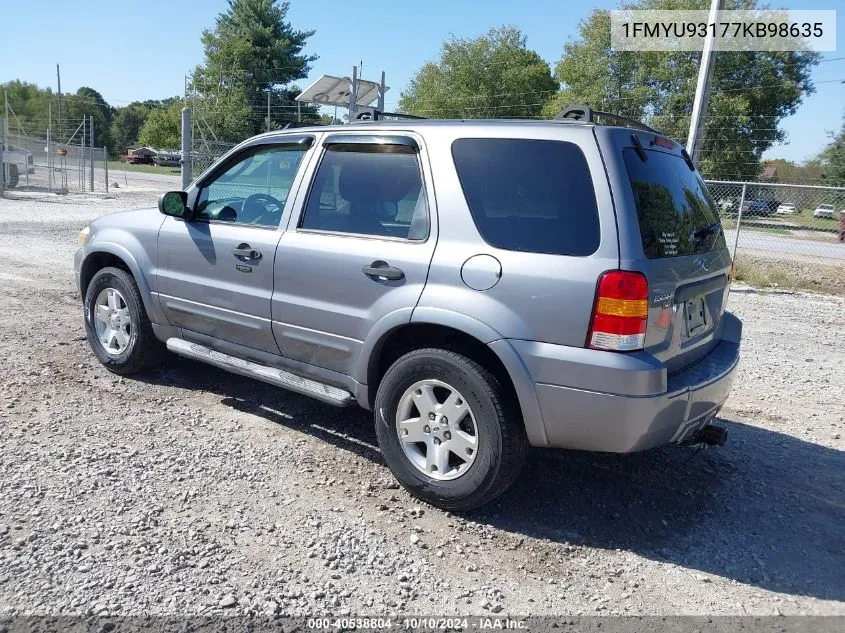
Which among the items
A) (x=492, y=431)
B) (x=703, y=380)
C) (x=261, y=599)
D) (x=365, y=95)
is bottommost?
(x=261, y=599)

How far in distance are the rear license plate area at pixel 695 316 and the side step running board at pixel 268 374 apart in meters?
1.86

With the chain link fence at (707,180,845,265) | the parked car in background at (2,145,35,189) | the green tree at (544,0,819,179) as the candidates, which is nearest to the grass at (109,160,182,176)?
the parked car in background at (2,145,35,189)

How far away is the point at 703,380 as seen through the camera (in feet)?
11.3

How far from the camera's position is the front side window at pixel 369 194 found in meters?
3.74

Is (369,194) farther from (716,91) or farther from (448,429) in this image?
(716,91)

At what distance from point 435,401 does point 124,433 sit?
6.73ft

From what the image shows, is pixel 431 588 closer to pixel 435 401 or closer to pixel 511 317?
pixel 435 401

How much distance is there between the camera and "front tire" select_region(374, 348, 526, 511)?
3318mm

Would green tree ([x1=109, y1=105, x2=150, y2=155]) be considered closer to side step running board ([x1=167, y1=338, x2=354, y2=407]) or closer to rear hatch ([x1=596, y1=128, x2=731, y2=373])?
side step running board ([x1=167, y1=338, x2=354, y2=407])

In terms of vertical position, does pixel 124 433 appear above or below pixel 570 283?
below

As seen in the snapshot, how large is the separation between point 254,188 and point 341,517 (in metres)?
2.37

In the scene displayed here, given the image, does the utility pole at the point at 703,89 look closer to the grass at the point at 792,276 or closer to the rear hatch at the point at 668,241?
the grass at the point at 792,276

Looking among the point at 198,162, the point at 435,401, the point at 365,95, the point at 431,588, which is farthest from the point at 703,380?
the point at 198,162

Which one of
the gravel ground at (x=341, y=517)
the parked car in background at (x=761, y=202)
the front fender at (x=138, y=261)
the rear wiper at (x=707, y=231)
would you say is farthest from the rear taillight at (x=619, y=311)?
the parked car in background at (x=761, y=202)
